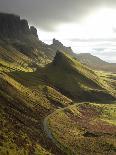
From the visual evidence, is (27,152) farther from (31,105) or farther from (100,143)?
(31,105)

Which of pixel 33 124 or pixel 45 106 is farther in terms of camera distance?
pixel 45 106

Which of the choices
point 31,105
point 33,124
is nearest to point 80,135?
point 33,124

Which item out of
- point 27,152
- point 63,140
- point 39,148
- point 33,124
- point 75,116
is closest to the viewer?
point 27,152

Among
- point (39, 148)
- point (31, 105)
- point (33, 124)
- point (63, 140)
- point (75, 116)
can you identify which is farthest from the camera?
point (75, 116)

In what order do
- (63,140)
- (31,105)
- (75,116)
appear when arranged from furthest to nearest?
1. (75,116)
2. (31,105)
3. (63,140)

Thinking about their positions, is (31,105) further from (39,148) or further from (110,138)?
(39,148)

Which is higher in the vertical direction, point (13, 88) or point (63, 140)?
point (13, 88)

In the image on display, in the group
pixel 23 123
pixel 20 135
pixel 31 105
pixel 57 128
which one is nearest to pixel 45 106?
pixel 31 105

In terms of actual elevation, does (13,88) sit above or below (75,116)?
above

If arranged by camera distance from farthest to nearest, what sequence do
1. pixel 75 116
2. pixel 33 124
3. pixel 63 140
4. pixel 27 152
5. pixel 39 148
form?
pixel 75 116
pixel 33 124
pixel 63 140
pixel 39 148
pixel 27 152
